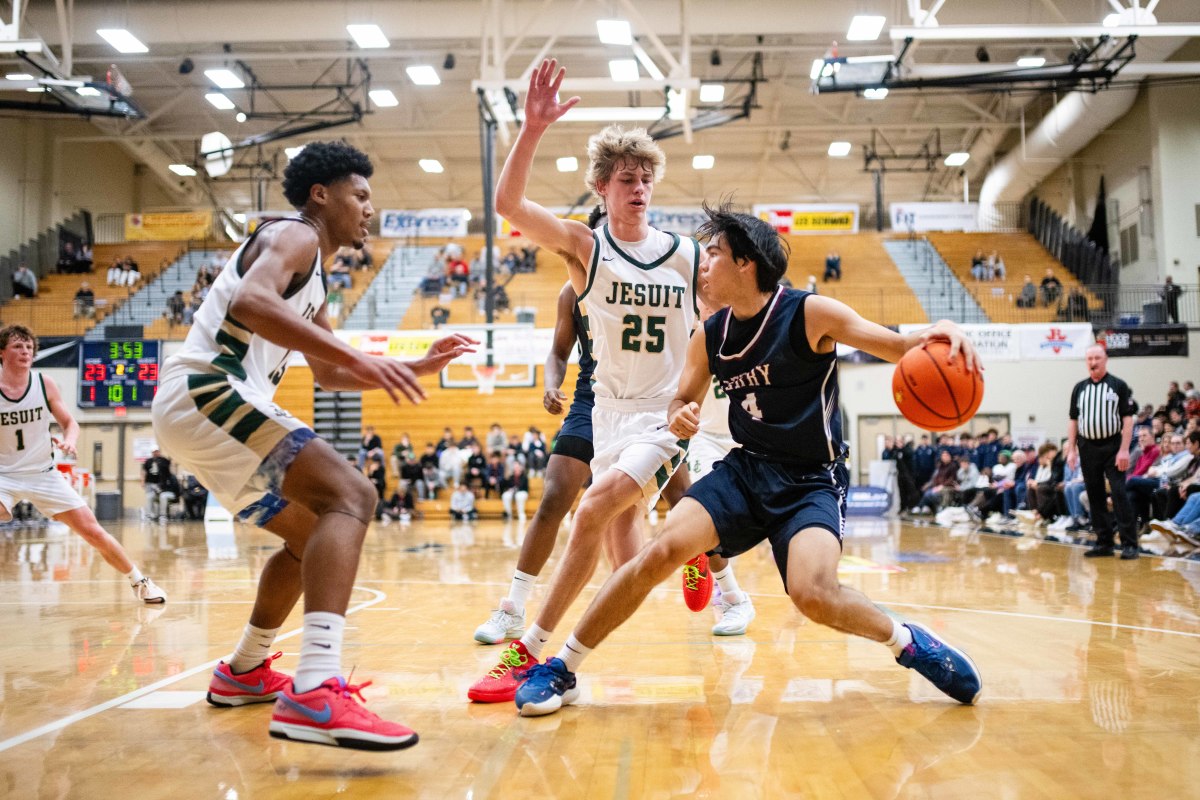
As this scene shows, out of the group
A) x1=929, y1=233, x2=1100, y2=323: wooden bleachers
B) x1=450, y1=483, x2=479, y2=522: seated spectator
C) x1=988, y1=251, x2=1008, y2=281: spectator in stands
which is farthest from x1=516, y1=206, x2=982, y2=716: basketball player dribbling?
x1=988, y1=251, x2=1008, y2=281: spectator in stands

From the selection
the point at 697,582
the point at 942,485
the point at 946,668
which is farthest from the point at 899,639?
the point at 942,485

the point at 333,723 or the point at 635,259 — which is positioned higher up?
the point at 635,259

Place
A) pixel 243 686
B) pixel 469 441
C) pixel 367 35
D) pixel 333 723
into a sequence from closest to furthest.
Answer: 1. pixel 333 723
2. pixel 243 686
3. pixel 367 35
4. pixel 469 441

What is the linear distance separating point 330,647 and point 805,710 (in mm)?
1559

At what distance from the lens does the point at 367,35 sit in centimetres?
1858

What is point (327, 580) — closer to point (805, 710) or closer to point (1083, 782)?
point (805, 710)

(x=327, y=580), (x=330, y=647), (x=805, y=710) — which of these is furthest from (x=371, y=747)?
(x=805, y=710)

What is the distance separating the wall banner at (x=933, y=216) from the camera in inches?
1050

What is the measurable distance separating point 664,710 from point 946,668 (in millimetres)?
946

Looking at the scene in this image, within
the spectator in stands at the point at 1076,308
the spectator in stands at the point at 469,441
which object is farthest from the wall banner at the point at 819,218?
the spectator in stands at the point at 469,441

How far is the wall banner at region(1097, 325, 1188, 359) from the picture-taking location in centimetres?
2042

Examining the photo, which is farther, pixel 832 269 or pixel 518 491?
pixel 832 269

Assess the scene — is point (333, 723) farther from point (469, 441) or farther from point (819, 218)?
point (819, 218)

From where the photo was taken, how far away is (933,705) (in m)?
3.23
